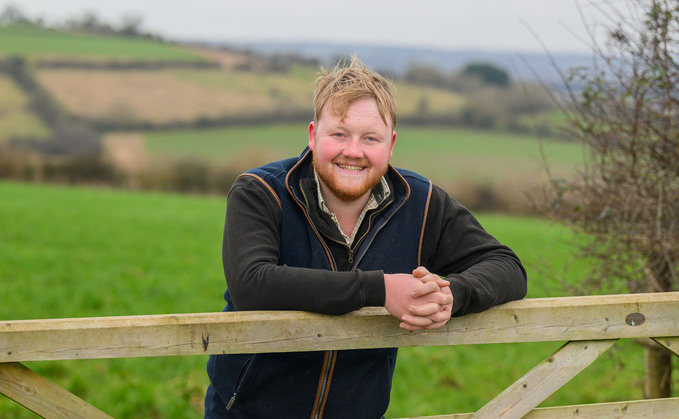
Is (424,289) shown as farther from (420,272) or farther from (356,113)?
(356,113)

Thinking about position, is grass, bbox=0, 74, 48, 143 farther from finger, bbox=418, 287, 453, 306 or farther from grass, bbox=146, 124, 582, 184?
finger, bbox=418, 287, 453, 306

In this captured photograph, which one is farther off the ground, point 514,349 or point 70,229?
point 514,349

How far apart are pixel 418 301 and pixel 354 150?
708 millimetres

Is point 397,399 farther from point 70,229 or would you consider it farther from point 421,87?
point 421,87

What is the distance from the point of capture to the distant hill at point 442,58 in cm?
464

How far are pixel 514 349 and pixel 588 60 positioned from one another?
249 inches

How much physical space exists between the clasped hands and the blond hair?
730 mm

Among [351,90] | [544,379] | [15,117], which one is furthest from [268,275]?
[15,117]

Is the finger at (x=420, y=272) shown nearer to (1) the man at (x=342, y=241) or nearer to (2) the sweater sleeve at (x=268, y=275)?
(1) the man at (x=342, y=241)

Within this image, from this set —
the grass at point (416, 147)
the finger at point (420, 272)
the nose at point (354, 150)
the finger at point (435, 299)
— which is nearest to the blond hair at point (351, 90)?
the nose at point (354, 150)

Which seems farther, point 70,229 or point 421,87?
point 421,87

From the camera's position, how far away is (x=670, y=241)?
4.16 metres

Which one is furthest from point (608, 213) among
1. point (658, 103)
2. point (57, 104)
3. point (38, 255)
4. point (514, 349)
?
point (57, 104)

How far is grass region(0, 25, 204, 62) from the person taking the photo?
55312mm
